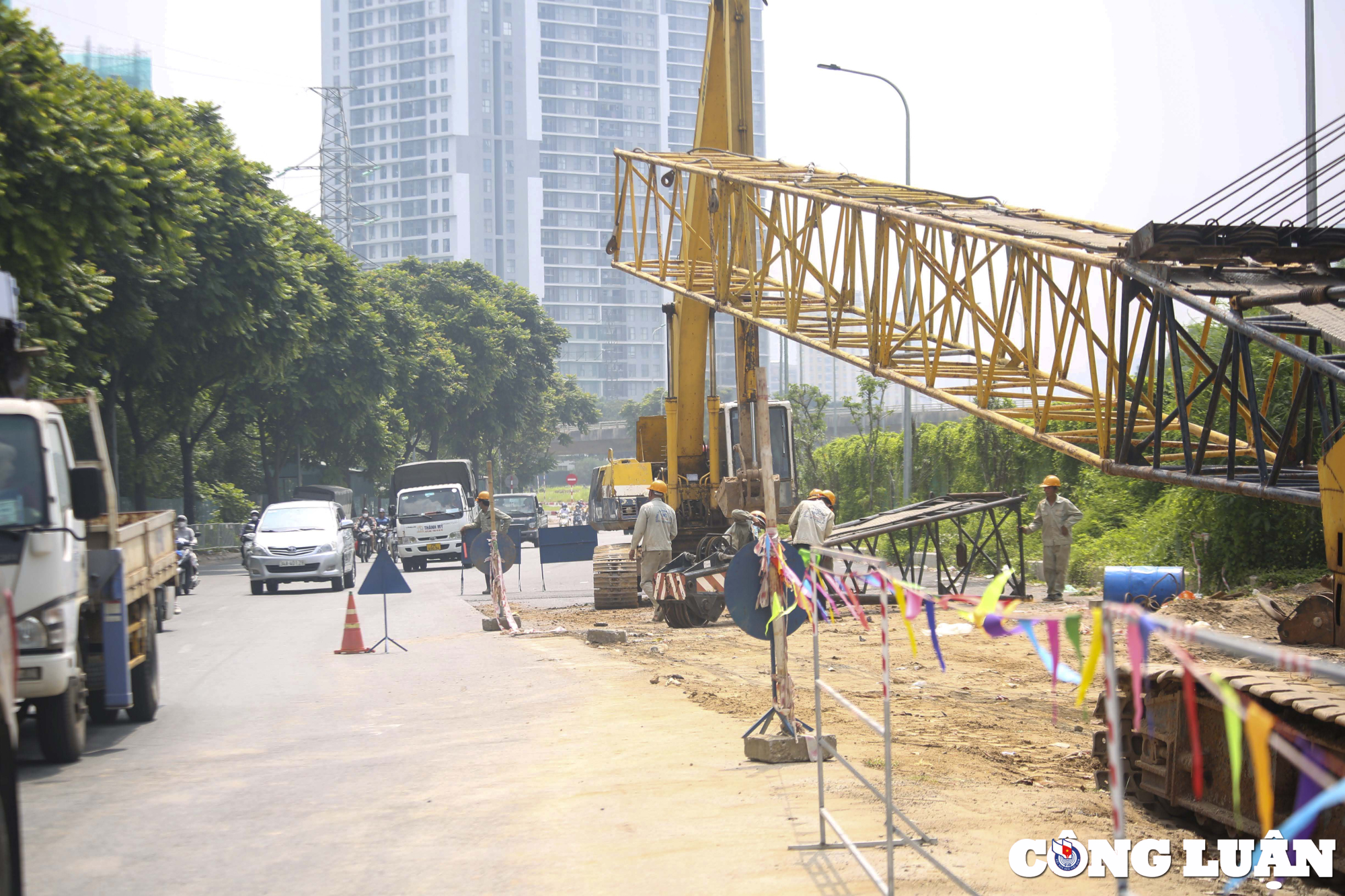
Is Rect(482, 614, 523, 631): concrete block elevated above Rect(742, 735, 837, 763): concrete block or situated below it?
below

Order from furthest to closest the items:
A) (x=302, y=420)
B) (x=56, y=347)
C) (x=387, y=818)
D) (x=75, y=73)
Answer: (x=302, y=420) → (x=56, y=347) → (x=75, y=73) → (x=387, y=818)

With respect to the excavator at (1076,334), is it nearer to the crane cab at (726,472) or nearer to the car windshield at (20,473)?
the crane cab at (726,472)

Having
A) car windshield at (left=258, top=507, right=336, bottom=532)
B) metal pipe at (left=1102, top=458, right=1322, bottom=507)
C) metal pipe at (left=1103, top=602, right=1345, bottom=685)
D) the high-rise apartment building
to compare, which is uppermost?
the high-rise apartment building

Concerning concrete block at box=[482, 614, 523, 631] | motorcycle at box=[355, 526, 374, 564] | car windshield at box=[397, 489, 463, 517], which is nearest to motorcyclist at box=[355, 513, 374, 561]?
motorcycle at box=[355, 526, 374, 564]

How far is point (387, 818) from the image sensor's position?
6.82m

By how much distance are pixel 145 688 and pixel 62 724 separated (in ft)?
6.40

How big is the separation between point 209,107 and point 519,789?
33.5 meters

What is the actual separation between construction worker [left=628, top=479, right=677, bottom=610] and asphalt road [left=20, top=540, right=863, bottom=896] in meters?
5.02

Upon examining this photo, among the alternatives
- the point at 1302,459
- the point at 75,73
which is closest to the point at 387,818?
the point at 1302,459

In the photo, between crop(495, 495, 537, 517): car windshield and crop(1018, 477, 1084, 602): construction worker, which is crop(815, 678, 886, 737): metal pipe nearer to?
crop(1018, 477, 1084, 602): construction worker

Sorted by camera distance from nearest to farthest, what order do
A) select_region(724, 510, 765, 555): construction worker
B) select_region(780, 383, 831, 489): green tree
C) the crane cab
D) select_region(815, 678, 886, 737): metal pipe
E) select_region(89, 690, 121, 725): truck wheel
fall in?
select_region(815, 678, 886, 737): metal pipe < select_region(89, 690, 121, 725): truck wheel < select_region(724, 510, 765, 555): construction worker < the crane cab < select_region(780, 383, 831, 489): green tree

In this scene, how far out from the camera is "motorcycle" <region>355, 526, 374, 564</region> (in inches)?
1603

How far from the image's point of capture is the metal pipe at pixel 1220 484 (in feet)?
28.9

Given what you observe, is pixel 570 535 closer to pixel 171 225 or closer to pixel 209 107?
pixel 171 225
